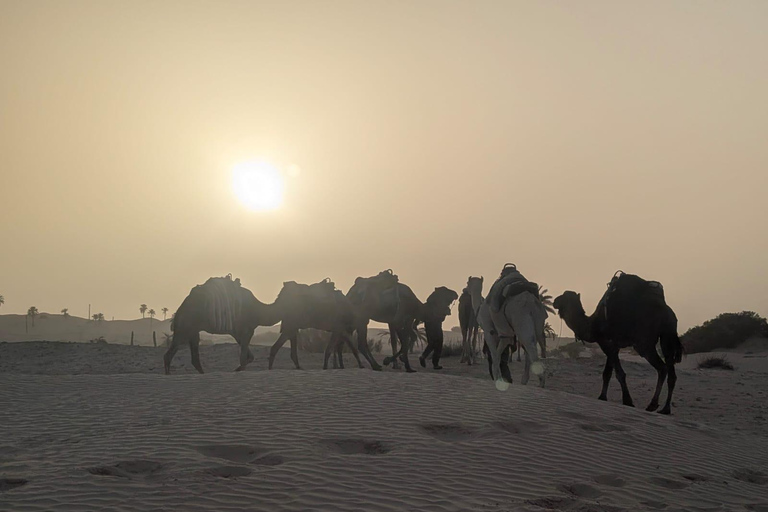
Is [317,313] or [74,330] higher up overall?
[74,330]

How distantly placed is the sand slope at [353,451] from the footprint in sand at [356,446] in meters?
0.03

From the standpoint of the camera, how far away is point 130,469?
6730 mm

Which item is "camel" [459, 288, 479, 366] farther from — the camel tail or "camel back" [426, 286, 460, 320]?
the camel tail

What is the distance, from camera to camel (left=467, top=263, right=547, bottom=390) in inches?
535

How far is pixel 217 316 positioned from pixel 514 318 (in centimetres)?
762

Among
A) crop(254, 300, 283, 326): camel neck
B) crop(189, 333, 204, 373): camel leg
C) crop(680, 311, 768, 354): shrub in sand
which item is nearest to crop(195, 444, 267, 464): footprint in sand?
crop(189, 333, 204, 373): camel leg

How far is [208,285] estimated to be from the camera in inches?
701

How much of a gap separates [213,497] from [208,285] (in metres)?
12.3

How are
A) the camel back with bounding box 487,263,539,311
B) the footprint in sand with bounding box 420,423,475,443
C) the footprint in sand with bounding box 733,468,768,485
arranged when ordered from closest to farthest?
1. the footprint in sand with bounding box 733,468,768,485
2. the footprint in sand with bounding box 420,423,475,443
3. the camel back with bounding box 487,263,539,311

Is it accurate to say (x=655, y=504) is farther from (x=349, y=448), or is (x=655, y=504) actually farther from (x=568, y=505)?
(x=349, y=448)

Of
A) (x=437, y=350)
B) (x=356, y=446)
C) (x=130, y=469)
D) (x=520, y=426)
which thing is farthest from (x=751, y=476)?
(x=437, y=350)

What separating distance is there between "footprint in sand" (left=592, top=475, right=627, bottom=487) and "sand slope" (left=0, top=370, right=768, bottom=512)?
25mm

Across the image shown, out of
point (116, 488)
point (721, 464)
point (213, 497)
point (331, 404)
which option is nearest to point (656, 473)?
point (721, 464)

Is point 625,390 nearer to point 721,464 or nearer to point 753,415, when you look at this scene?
point 753,415
